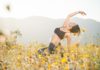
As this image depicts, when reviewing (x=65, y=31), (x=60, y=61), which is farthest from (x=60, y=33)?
(x=60, y=61)

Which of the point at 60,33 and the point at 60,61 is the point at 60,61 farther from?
the point at 60,33

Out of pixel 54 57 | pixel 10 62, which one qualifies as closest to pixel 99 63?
pixel 54 57

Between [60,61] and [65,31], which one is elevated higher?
[65,31]

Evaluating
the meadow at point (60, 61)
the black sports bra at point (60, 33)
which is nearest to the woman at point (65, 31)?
the black sports bra at point (60, 33)

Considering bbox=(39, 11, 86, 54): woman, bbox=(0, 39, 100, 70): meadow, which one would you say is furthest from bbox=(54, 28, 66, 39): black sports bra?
bbox=(0, 39, 100, 70): meadow

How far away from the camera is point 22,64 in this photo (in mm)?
4336

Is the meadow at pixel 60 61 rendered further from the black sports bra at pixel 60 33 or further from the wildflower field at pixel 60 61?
the black sports bra at pixel 60 33

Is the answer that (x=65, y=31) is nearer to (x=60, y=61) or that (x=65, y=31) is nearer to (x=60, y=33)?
(x=60, y=33)

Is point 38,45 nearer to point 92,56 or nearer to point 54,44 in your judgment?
point 54,44

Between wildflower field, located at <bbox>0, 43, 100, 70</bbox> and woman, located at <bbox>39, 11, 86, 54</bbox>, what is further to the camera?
woman, located at <bbox>39, 11, 86, 54</bbox>

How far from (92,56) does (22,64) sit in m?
1.05

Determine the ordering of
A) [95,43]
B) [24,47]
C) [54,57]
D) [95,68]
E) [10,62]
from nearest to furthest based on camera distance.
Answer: [95,68] < [54,57] < [10,62] < [95,43] < [24,47]

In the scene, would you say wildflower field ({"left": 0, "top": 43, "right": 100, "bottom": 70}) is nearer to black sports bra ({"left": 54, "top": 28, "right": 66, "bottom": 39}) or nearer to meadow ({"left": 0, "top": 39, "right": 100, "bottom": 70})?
meadow ({"left": 0, "top": 39, "right": 100, "bottom": 70})

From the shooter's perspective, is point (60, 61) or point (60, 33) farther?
point (60, 33)
